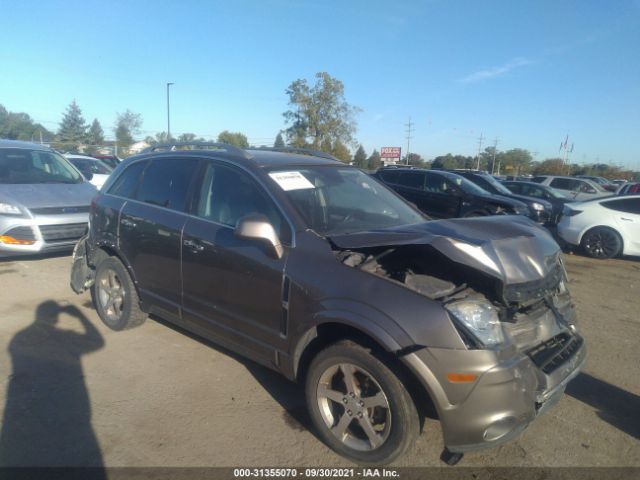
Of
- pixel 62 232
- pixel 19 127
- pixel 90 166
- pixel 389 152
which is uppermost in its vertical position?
pixel 19 127

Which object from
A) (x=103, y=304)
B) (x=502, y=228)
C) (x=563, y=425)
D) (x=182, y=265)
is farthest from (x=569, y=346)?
(x=103, y=304)

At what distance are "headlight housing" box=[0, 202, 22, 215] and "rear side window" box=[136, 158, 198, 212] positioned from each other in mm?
3287

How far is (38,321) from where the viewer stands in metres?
4.88

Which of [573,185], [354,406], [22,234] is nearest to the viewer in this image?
[354,406]

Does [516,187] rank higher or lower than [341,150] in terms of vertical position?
lower

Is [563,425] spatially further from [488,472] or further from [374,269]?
[374,269]

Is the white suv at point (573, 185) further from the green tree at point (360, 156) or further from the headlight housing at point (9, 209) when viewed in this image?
the green tree at point (360, 156)

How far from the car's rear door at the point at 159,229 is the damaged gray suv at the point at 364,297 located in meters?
0.02

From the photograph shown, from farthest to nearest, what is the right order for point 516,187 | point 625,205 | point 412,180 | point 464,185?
point 516,187, point 412,180, point 464,185, point 625,205

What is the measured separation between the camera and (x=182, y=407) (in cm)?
337

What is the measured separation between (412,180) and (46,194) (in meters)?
8.32

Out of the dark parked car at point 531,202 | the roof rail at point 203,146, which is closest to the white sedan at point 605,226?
the dark parked car at point 531,202

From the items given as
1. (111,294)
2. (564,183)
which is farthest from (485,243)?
(564,183)

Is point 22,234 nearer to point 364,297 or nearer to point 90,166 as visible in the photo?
point 364,297
